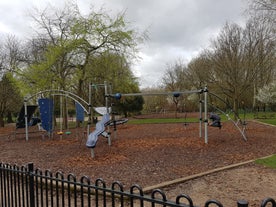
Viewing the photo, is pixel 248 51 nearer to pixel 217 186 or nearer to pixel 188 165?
pixel 188 165

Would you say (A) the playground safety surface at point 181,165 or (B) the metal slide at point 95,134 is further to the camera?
(B) the metal slide at point 95,134

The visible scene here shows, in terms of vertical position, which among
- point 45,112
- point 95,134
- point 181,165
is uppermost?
point 45,112

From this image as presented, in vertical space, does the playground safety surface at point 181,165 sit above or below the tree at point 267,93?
below

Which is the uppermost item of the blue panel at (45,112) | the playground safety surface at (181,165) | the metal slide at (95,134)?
the blue panel at (45,112)

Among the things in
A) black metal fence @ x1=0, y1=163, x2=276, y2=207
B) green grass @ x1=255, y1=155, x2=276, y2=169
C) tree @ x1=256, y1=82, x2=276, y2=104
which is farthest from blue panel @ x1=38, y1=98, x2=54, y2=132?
tree @ x1=256, y1=82, x2=276, y2=104

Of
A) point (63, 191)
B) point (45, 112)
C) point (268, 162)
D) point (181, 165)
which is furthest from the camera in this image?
point (45, 112)

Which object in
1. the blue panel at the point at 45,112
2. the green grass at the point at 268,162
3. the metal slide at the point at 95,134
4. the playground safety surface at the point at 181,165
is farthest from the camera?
the blue panel at the point at 45,112

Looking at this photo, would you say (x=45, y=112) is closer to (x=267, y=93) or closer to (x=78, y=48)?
(x=78, y=48)

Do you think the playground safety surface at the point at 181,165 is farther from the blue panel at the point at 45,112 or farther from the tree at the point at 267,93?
the tree at the point at 267,93

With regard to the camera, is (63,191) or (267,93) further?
(267,93)

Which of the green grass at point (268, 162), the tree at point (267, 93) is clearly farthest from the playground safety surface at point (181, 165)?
the tree at point (267, 93)

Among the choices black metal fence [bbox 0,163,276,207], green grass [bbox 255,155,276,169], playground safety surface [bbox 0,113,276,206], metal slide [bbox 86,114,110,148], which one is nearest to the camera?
black metal fence [bbox 0,163,276,207]

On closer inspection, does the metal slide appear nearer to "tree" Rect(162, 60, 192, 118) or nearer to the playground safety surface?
the playground safety surface

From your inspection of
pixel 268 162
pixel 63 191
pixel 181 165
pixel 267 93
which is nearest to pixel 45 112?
pixel 181 165
